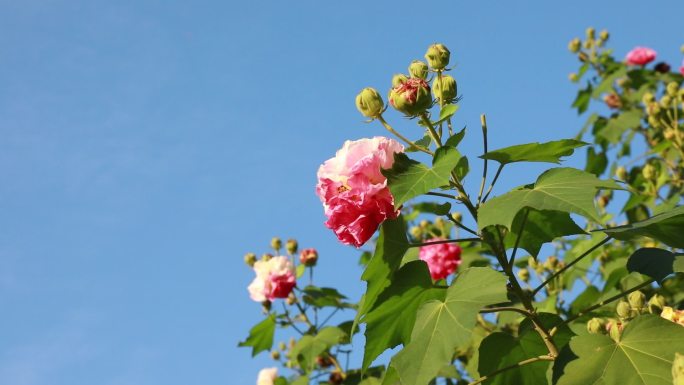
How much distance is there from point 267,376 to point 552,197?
282 centimetres

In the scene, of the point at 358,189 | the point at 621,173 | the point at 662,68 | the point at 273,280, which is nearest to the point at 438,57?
the point at 358,189

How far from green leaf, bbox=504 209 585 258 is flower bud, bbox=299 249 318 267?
2310 millimetres

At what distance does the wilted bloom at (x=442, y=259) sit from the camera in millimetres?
4195

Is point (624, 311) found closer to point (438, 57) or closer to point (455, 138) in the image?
point (455, 138)

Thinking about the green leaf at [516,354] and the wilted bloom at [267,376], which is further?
the wilted bloom at [267,376]

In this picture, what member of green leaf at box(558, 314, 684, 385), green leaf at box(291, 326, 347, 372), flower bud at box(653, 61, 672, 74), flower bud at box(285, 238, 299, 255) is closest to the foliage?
green leaf at box(558, 314, 684, 385)

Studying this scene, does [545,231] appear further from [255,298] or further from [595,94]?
[595,94]

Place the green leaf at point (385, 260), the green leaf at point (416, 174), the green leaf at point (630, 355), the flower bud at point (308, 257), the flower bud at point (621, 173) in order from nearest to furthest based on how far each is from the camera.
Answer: the green leaf at point (630, 355) → the green leaf at point (416, 174) → the green leaf at point (385, 260) → the flower bud at point (308, 257) → the flower bud at point (621, 173)

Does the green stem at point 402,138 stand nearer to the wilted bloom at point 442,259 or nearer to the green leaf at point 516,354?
the green leaf at point 516,354

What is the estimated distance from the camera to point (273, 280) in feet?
14.3

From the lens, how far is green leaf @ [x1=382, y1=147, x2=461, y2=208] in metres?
1.98

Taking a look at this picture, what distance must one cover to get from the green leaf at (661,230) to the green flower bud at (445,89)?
1.91 feet

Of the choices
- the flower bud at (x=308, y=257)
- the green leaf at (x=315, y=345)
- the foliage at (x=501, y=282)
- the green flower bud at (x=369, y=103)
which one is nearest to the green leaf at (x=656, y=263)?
the foliage at (x=501, y=282)

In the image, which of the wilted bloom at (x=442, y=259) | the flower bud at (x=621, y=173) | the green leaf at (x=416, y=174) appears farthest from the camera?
the flower bud at (x=621, y=173)
